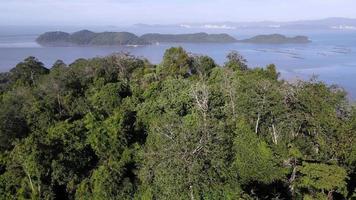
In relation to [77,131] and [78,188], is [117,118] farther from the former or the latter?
[78,188]

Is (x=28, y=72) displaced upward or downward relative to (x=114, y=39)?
upward

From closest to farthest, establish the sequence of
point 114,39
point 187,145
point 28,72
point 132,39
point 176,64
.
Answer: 1. point 187,145
2. point 176,64
3. point 28,72
4. point 132,39
5. point 114,39

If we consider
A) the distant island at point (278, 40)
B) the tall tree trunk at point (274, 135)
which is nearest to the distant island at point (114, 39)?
the distant island at point (278, 40)

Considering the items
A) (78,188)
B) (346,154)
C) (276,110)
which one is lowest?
(78,188)

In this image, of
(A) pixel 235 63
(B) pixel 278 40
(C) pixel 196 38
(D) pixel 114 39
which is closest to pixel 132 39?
(D) pixel 114 39

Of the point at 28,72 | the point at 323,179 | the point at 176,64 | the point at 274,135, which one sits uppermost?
the point at 176,64

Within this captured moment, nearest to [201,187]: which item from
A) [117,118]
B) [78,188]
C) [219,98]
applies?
[78,188]

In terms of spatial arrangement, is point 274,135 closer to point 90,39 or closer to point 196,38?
point 90,39

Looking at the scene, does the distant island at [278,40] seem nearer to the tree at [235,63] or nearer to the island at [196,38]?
the island at [196,38]
